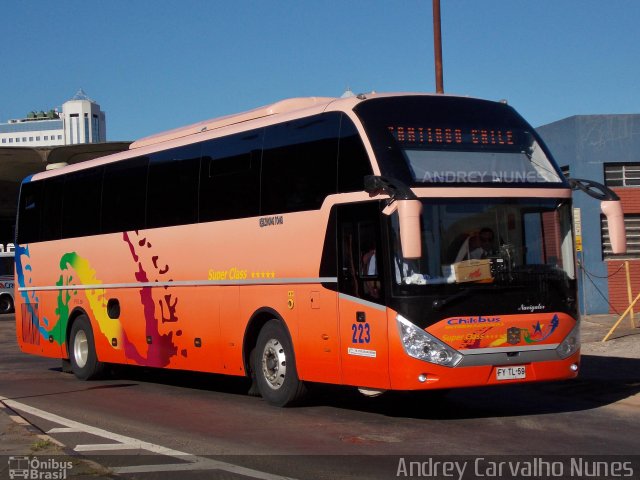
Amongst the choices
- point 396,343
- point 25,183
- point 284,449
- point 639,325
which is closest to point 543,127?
point 639,325

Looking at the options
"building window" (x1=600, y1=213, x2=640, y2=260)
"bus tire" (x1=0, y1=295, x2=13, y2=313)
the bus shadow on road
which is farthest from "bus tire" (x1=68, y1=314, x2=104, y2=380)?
"bus tire" (x1=0, y1=295, x2=13, y2=313)

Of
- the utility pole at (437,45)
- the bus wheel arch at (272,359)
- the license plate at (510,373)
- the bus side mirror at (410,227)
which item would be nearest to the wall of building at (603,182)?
the utility pole at (437,45)

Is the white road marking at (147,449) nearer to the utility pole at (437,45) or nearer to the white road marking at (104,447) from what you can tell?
the white road marking at (104,447)

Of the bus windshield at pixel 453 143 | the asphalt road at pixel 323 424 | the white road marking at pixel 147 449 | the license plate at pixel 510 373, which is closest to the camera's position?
the white road marking at pixel 147 449

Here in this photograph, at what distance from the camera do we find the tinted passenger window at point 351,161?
12023mm

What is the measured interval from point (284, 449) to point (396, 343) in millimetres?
2041

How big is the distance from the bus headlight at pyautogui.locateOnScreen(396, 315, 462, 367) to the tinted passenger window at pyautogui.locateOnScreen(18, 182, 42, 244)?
12.0m

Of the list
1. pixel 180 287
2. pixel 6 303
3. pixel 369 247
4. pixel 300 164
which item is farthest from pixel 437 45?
pixel 6 303

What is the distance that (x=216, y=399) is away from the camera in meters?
15.2

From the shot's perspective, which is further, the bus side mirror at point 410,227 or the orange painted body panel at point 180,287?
the orange painted body panel at point 180,287

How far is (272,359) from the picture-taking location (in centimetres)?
1394

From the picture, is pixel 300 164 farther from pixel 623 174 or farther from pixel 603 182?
pixel 623 174

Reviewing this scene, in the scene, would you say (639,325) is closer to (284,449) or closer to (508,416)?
(508,416)

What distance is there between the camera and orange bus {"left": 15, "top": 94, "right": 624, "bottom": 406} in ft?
37.6
